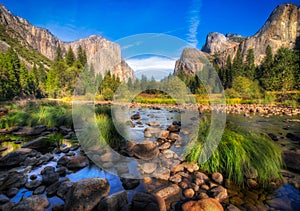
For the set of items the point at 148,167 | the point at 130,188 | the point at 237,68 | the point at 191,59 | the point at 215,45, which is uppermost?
the point at 215,45

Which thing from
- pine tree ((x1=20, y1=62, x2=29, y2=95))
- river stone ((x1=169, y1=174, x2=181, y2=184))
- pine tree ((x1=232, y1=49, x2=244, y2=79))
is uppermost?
pine tree ((x1=232, y1=49, x2=244, y2=79))

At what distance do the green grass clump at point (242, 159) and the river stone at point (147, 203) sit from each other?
1.56 m

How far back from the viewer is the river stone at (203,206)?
229 cm

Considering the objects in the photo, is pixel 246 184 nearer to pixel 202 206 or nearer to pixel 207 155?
pixel 207 155

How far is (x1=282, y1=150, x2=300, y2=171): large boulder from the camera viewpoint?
142 inches

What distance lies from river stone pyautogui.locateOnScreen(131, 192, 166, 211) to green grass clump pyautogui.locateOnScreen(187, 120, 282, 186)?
5.12 ft

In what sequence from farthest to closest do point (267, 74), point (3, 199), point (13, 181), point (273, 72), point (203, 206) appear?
point (267, 74) → point (273, 72) → point (13, 181) → point (3, 199) → point (203, 206)

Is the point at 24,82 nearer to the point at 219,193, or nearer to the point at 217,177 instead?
the point at 217,177

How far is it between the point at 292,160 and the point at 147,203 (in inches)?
139

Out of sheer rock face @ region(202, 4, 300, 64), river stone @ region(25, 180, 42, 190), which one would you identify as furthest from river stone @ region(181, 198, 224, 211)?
sheer rock face @ region(202, 4, 300, 64)

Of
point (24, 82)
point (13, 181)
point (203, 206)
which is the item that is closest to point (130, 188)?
point (203, 206)

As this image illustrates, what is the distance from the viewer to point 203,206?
2307 mm

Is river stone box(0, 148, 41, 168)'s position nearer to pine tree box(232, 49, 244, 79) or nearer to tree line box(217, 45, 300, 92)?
tree line box(217, 45, 300, 92)

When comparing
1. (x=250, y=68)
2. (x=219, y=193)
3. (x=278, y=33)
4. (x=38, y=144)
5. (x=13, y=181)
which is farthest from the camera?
(x=278, y=33)
